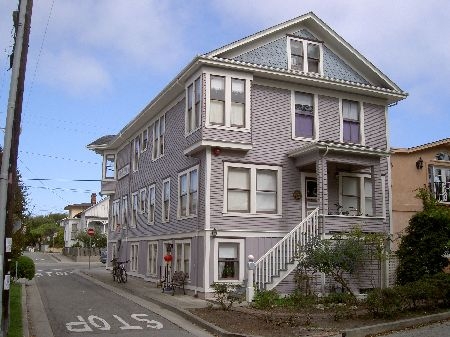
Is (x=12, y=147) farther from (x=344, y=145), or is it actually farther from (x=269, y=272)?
(x=344, y=145)

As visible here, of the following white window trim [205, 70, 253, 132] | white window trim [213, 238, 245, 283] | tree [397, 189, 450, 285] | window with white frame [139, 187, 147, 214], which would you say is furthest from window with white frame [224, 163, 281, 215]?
window with white frame [139, 187, 147, 214]

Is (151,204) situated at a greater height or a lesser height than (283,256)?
greater

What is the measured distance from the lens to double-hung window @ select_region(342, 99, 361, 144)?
22.5 metres

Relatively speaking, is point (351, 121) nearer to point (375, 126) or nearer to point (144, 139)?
point (375, 126)

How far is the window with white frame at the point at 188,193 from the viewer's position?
67.6 ft

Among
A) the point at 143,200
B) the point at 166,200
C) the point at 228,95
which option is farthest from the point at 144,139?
the point at 228,95

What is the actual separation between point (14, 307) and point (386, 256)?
41.2 ft

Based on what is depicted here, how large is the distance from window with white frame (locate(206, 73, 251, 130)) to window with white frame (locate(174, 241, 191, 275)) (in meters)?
5.06

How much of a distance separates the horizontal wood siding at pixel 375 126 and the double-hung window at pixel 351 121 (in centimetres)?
34

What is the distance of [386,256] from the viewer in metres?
19.0

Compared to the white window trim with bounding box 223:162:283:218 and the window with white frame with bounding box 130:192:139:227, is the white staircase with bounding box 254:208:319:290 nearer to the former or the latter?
the white window trim with bounding box 223:162:283:218

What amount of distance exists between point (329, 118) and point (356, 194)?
336 cm

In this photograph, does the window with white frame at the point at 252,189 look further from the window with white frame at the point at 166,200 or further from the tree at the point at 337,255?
the window with white frame at the point at 166,200

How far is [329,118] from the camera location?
22.0 m
